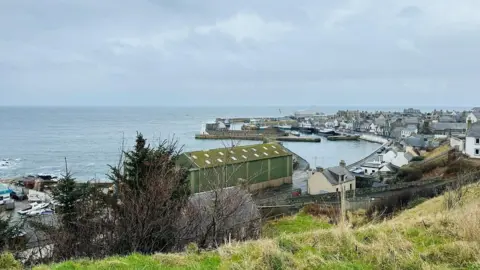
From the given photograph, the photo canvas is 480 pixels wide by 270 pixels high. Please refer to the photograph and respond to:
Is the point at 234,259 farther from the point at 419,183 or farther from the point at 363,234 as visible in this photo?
the point at 419,183

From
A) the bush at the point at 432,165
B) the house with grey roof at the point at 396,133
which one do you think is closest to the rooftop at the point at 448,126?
the house with grey roof at the point at 396,133

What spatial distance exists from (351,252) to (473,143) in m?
29.7

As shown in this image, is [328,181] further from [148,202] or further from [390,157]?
[148,202]

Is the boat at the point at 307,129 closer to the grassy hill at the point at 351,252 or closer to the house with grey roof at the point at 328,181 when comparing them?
the house with grey roof at the point at 328,181

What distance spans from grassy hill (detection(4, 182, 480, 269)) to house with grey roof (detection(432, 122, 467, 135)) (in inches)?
2511

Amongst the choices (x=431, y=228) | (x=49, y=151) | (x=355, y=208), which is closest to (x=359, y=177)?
(x=355, y=208)

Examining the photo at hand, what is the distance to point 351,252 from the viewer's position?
439 centimetres

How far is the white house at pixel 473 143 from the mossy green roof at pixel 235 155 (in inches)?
540

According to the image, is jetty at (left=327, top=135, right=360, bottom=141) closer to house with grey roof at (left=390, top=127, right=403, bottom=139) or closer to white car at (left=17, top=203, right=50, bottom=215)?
house with grey roof at (left=390, top=127, right=403, bottom=139)

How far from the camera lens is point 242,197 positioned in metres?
9.05

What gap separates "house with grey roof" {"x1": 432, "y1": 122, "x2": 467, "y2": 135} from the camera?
61606 millimetres

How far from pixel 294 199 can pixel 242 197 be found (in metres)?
10.9

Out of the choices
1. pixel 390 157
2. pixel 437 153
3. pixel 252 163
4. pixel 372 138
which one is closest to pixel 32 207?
pixel 252 163

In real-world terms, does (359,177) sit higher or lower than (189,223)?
lower
